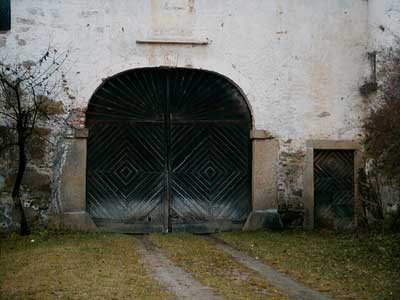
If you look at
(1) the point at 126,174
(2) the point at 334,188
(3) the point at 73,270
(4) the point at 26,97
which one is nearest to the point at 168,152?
(1) the point at 126,174

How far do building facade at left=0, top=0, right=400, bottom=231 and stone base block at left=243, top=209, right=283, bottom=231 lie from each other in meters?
0.14

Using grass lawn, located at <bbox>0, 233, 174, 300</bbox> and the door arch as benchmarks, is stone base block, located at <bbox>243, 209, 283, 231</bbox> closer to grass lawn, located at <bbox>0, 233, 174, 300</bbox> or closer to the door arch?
the door arch

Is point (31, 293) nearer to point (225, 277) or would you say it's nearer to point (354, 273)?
point (225, 277)

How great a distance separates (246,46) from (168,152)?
2372 millimetres

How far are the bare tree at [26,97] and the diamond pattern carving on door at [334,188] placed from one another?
4912 millimetres

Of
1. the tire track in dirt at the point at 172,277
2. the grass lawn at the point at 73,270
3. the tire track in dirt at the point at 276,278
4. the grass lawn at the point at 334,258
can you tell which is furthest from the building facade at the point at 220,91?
the tire track in dirt at the point at 172,277

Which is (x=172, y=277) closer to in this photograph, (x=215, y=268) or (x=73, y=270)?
(x=215, y=268)

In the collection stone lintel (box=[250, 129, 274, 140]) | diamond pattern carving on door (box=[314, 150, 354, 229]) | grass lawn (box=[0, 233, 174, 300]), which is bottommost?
grass lawn (box=[0, 233, 174, 300])

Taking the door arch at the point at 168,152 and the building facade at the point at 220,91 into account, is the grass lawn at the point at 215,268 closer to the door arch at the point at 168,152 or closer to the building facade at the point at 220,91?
the door arch at the point at 168,152

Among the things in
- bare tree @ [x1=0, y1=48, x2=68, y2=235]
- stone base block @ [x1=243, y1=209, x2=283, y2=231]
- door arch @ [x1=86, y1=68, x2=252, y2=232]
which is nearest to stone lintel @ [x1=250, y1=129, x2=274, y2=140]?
door arch @ [x1=86, y1=68, x2=252, y2=232]

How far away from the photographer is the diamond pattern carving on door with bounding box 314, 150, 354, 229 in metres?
12.3

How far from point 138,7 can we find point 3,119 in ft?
10.0

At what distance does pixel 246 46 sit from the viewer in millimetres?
11977

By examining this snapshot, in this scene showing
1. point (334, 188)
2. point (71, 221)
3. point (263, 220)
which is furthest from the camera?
point (334, 188)
